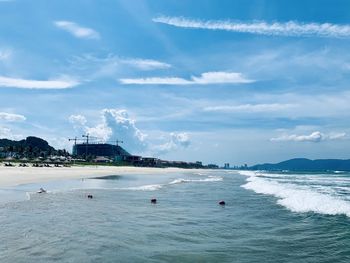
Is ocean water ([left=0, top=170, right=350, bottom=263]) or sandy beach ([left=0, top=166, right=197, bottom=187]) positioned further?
sandy beach ([left=0, top=166, right=197, bottom=187])

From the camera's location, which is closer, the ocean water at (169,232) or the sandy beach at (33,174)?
the ocean water at (169,232)

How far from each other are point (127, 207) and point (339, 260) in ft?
51.5

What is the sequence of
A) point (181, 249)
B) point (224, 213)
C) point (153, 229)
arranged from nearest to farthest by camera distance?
1. point (181, 249)
2. point (153, 229)
3. point (224, 213)

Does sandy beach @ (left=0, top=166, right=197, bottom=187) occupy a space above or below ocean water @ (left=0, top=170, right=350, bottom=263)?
above

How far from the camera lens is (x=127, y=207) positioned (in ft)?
87.2

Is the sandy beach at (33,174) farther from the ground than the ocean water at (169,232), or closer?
farther from the ground

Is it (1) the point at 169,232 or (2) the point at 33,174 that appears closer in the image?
(1) the point at 169,232

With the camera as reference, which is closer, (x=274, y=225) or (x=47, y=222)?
(x=47, y=222)

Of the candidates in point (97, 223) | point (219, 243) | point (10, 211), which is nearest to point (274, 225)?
point (219, 243)

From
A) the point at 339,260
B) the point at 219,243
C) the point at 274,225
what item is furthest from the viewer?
the point at 274,225

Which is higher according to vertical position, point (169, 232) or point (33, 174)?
point (33, 174)

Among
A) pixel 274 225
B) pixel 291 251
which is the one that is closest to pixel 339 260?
pixel 291 251

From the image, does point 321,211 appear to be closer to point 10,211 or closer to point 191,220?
point 191,220

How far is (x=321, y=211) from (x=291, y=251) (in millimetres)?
12053
